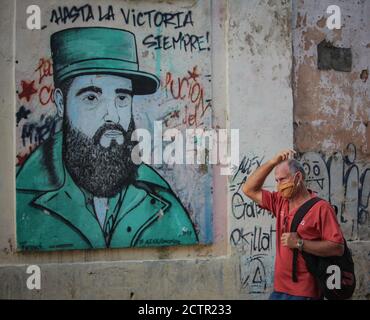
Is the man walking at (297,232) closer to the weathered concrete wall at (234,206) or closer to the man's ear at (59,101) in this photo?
the weathered concrete wall at (234,206)

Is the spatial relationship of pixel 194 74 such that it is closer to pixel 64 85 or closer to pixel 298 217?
pixel 64 85

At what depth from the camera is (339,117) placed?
7480mm

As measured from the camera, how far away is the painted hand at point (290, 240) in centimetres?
503

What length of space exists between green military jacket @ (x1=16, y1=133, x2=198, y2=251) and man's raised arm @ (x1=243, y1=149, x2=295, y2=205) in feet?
4.73

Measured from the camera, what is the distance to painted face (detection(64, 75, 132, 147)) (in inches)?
260

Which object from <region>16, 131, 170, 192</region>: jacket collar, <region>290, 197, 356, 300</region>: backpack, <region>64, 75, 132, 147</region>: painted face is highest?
<region>64, 75, 132, 147</region>: painted face

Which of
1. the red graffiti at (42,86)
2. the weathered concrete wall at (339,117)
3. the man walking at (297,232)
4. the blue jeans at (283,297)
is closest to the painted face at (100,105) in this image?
the red graffiti at (42,86)

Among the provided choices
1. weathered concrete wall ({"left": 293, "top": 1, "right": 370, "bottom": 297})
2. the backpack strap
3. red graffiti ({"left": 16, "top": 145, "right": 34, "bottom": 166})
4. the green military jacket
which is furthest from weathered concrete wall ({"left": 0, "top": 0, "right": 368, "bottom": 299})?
the backpack strap

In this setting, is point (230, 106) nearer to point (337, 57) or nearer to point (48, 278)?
point (337, 57)

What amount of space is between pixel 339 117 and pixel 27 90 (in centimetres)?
368

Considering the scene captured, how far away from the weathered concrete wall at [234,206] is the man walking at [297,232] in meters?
1.50

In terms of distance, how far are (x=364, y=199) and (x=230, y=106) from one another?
2.12 metres

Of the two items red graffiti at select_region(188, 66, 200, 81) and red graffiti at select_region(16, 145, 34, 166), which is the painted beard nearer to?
red graffiti at select_region(16, 145, 34, 166)
